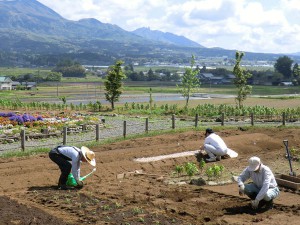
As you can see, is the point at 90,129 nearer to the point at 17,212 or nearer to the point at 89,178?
the point at 89,178

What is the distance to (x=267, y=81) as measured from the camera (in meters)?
119

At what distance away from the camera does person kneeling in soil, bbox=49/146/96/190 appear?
1193 cm

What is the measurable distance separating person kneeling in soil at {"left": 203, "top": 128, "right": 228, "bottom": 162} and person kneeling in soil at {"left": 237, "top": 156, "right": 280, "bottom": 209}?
5.44 meters

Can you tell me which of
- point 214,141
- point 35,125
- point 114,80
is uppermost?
point 114,80

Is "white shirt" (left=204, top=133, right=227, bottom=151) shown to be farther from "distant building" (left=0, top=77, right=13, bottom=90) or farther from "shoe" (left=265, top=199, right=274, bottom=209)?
"distant building" (left=0, top=77, right=13, bottom=90)

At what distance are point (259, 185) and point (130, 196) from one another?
304 cm

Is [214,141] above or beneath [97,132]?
above

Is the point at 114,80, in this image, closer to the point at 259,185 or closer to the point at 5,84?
the point at 259,185

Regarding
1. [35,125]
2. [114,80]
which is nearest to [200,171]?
[35,125]

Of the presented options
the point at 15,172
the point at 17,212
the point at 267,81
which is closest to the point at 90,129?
the point at 15,172

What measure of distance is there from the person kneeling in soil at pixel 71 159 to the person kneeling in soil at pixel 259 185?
12.0 ft

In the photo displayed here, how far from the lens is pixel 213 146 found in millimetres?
16453

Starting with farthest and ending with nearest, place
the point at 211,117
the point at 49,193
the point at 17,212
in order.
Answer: the point at 211,117 < the point at 49,193 < the point at 17,212

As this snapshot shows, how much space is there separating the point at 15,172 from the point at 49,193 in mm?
2760
